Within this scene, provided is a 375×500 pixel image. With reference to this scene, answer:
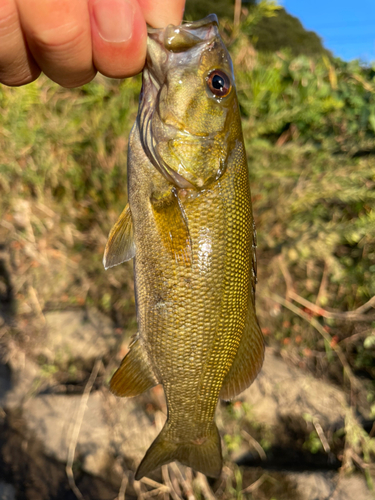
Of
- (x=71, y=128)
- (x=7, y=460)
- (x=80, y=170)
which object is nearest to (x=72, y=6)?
(x=71, y=128)

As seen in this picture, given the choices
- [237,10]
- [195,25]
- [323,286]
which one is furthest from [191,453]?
[237,10]

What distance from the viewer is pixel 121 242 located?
3.99 ft

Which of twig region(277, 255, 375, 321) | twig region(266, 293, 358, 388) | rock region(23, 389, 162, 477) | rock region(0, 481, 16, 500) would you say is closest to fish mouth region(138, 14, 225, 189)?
twig region(277, 255, 375, 321)

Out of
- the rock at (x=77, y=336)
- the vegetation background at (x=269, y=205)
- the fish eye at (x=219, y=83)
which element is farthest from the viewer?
the rock at (x=77, y=336)

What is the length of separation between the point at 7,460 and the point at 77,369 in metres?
0.87

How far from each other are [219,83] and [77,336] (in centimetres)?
282

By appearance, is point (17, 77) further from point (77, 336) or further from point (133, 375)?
point (77, 336)

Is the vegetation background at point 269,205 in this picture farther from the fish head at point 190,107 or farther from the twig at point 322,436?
the fish head at point 190,107

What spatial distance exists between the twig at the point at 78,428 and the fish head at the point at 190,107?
238 centimetres

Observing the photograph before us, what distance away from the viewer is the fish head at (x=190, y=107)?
1.06 m

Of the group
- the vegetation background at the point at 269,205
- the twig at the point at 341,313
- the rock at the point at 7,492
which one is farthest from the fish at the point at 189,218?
the rock at the point at 7,492

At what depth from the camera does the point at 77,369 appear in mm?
3084

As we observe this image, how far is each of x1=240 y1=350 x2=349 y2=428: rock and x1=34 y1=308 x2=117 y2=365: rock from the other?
4.88ft

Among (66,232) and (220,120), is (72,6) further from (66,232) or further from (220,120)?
(66,232)
